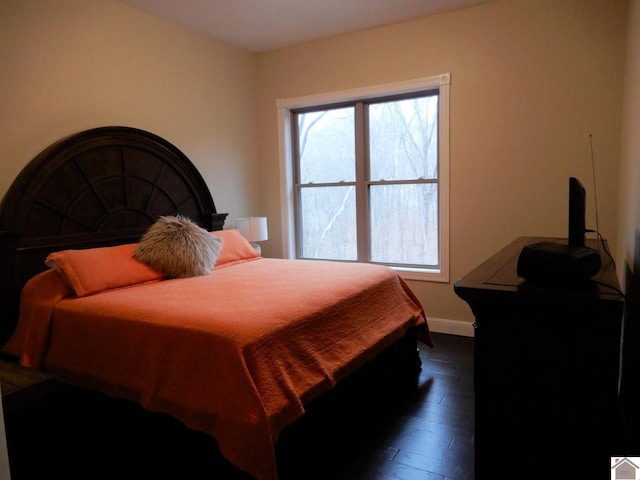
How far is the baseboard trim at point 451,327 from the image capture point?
386 cm

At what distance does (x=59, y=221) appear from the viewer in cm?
287

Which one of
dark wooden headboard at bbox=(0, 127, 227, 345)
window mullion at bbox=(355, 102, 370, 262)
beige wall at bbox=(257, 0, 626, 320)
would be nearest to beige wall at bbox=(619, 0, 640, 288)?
beige wall at bbox=(257, 0, 626, 320)

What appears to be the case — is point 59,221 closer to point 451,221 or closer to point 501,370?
point 501,370

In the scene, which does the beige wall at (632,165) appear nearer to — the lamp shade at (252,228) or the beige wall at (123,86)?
the lamp shade at (252,228)

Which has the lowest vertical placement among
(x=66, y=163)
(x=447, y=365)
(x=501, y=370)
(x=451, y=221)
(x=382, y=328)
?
(x=447, y=365)

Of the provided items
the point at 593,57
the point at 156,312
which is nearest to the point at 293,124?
the point at 593,57

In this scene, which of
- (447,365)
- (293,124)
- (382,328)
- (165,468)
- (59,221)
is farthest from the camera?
(293,124)

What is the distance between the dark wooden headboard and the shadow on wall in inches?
120

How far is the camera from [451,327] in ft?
12.9

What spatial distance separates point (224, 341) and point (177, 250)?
4.64ft

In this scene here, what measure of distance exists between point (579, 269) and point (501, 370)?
1.28ft

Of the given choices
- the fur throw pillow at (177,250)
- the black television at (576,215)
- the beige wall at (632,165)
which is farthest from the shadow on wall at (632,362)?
the fur throw pillow at (177,250)

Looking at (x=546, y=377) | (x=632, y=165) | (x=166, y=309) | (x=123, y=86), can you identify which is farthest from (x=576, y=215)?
(x=123, y=86)

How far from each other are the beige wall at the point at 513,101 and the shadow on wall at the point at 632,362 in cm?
148
